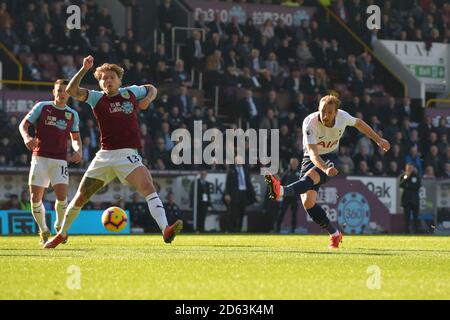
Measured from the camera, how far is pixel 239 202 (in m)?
27.8

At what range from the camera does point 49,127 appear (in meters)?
16.8

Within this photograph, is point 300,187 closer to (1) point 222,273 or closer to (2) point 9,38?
(1) point 222,273

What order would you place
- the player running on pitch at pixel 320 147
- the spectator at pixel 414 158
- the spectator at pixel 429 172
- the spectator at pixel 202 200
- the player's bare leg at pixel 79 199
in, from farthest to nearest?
1. the spectator at pixel 429 172
2. the spectator at pixel 414 158
3. the spectator at pixel 202 200
4. the player running on pitch at pixel 320 147
5. the player's bare leg at pixel 79 199

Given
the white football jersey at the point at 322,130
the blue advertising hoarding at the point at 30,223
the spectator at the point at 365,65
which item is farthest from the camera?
the spectator at the point at 365,65

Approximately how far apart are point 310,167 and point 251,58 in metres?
16.7

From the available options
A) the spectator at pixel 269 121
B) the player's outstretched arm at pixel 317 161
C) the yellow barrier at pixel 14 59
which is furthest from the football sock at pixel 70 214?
the spectator at pixel 269 121

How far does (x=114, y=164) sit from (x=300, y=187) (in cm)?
300

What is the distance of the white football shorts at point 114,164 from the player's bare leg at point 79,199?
0.10 meters

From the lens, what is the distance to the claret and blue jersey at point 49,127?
1680 centimetres

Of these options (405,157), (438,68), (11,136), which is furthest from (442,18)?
(11,136)

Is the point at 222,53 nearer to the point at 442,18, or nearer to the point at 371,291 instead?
the point at 442,18

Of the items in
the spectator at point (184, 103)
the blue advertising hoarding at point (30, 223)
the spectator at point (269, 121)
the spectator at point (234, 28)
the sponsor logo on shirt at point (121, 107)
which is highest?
the spectator at point (234, 28)

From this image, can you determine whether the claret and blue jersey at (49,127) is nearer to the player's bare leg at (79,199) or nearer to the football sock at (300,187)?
the player's bare leg at (79,199)
